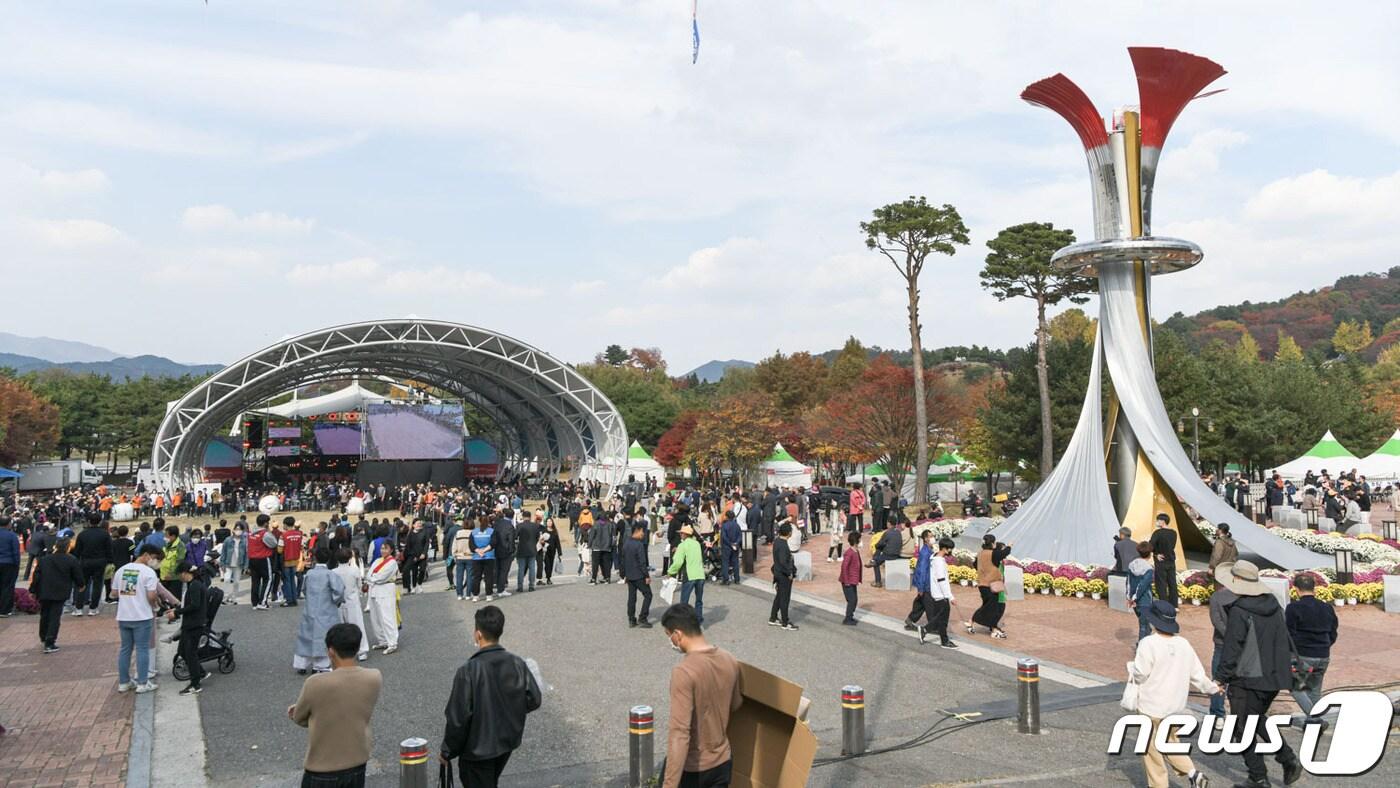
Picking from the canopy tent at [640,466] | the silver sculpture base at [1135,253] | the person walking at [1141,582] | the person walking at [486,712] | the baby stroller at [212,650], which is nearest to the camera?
the person walking at [486,712]

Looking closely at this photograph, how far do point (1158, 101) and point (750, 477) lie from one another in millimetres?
29332

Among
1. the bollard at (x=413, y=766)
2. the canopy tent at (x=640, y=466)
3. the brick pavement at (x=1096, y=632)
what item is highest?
the canopy tent at (x=640, y=466)

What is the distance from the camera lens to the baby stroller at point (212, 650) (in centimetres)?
901

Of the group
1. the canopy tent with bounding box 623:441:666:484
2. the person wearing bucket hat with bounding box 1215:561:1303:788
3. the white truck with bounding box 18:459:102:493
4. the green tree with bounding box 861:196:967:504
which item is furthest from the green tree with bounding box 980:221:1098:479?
the white truck with bounding box 18:459:102:493

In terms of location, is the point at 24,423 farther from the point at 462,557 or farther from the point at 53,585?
the point at 53,585

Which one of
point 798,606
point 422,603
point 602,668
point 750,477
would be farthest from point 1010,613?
point 750,477

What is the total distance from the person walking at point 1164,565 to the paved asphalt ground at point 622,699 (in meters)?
2.71

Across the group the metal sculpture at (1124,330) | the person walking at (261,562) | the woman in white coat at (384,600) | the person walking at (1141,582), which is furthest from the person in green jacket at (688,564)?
the metal sculpture at (1124,330)

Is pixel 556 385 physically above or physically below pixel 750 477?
above

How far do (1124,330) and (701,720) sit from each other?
15.4 metres

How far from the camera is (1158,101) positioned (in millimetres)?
16453

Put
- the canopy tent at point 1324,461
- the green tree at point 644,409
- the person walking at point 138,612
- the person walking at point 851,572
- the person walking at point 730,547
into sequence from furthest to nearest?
the green tree at point 644,409 < the canopy tent at point 1324,461 < the person walking at point 730,547 < the person walking at point 851,572 < the person walking at point 138,612

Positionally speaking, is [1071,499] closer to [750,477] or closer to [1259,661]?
[1259,661]

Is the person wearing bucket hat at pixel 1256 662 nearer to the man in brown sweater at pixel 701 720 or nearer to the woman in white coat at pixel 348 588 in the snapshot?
the man in brown sweater at pixel 701 720
